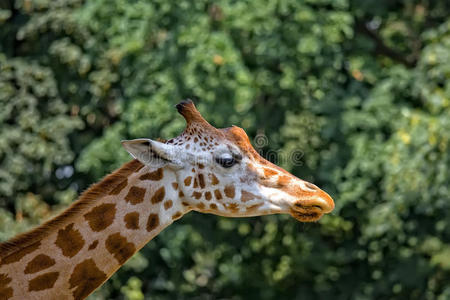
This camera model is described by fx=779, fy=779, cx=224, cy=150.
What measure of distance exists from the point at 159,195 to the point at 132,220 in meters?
0.18

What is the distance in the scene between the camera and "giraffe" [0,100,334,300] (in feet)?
11.8

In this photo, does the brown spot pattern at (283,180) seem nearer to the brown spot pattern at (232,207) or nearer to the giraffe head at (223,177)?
the giraffe head at (223,177)

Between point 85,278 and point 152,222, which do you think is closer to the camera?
point 85,278

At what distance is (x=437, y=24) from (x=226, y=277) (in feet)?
12.7

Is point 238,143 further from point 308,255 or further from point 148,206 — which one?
point 308,255

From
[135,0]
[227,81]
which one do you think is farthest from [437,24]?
[135,0]

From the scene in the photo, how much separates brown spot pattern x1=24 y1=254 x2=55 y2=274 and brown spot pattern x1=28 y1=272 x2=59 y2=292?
1.4 inches

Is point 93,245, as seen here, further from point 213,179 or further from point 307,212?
point 307,212

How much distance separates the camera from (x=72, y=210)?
3.68 m

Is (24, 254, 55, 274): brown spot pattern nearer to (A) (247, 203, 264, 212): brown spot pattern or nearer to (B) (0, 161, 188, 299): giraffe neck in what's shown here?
(B) (0, 161, 188, 299): giraffe neck

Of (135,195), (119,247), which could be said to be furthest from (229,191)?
(119,247)

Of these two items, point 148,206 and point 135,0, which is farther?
point 135,0

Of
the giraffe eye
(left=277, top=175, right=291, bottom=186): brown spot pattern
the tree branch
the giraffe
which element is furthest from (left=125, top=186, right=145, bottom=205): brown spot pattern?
the tree branch

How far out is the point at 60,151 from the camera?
802 cm
